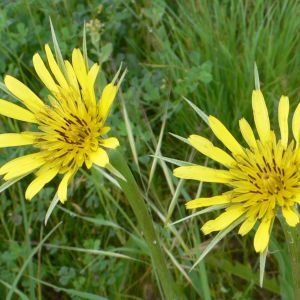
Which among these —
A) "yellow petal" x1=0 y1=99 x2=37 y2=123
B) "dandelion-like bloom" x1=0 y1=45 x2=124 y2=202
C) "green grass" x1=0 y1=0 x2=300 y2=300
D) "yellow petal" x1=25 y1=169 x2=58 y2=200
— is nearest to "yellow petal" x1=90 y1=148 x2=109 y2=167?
"dandelion-like bloom" x1=0 y1=45 x2=124 y2=202

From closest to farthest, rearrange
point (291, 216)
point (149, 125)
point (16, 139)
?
point (291, 216), point (16, 139), point (149, 125)

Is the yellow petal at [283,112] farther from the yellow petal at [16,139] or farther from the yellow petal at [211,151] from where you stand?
the yellow petal at [16,139]

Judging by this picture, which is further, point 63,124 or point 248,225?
point 63,124

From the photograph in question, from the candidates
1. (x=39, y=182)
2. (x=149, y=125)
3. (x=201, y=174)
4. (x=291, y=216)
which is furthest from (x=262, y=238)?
(x=149, y=125)

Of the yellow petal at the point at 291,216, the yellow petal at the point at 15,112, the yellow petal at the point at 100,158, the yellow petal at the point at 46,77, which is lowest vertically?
the yellow petal at the point at 291,216

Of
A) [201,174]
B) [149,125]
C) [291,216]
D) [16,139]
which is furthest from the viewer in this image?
[149,125]

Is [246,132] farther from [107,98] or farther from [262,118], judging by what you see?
[107,98]

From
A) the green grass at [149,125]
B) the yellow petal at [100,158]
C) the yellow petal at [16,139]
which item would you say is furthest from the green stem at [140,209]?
the green grass at [149,125]

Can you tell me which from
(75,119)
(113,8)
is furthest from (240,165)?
(113,8)
